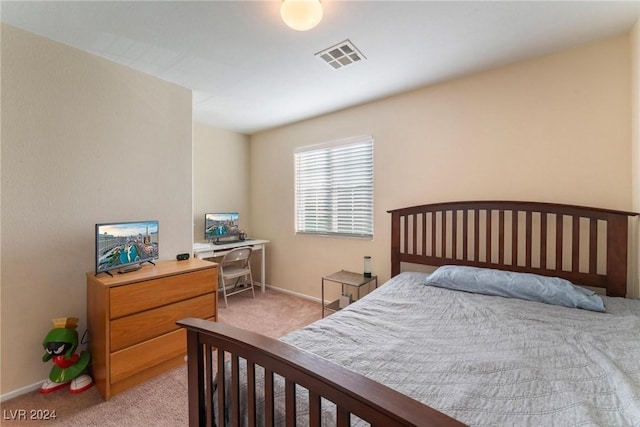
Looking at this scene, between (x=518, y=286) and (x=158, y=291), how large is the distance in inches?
102

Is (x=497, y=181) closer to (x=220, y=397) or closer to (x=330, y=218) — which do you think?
(x=330, y=218)

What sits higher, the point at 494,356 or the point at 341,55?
the point at 341,55

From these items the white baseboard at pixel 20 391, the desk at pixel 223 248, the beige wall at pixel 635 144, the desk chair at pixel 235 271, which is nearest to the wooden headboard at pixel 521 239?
the beige wall at pixel 635 144

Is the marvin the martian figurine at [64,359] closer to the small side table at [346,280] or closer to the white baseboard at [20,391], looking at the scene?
the white baseboard at [20,391]

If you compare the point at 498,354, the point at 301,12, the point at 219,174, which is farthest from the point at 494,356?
the point at 219,174

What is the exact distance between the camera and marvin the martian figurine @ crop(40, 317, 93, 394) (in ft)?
5.77

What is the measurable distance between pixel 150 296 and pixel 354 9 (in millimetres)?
2354

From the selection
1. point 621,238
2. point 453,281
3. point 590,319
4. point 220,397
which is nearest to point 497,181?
point 621,238

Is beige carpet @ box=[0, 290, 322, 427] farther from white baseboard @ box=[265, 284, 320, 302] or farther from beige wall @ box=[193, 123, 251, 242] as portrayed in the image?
beige wall @ box=[193, 123, 251, 242]

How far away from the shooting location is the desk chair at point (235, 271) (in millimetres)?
3270

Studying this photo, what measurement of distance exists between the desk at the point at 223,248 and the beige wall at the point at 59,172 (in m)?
0.70

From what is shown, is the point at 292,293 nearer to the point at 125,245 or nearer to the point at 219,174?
the point at 219,174

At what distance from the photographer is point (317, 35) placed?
5.89ft

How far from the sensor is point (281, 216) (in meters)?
3.88
